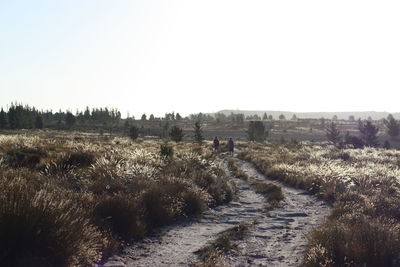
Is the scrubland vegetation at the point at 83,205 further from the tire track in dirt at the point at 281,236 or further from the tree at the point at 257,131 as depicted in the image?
the tree at the point at 257,131

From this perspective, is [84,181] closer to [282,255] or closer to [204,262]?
[204,262]

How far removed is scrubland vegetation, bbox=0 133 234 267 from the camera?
5758mm

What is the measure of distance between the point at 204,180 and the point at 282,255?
697 cm

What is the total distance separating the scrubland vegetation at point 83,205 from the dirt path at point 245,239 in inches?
17.2

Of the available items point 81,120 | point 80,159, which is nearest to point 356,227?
point 80,159

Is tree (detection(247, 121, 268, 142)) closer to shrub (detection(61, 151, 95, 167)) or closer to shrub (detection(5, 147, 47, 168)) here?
shrub (detection(61, 151, 95, 167))

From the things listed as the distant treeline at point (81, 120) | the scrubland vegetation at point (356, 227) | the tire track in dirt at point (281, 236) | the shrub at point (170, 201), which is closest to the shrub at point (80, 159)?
the shrub at point (170, 201)

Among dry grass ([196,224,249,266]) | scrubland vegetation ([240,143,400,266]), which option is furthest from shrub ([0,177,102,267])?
scrubland vegetation ([240,143,400,266])

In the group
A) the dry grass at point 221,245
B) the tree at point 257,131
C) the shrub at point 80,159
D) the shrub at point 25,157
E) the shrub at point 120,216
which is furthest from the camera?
the tree at point 257,131

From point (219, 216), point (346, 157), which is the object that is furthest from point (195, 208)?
point (346, 157)

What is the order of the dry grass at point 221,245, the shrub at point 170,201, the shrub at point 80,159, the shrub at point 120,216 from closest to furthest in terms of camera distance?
1. the dry grass at point 221,245
2. the shrub at point 120,216
3. the shrub at point 170,201
4. the shrub at point 80,159

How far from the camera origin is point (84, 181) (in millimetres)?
10953

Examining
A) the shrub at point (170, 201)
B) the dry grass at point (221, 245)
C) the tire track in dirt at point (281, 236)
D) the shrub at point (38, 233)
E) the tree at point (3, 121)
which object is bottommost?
the tire track in dirt at point (281, 236)

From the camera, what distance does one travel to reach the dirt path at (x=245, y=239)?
7641 mm
